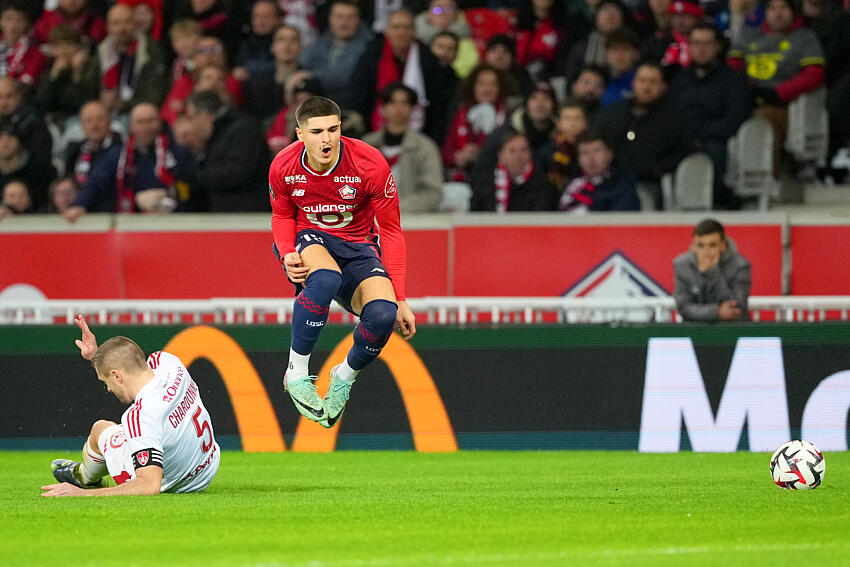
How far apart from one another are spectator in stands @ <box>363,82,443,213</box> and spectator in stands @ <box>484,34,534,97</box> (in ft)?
4.88

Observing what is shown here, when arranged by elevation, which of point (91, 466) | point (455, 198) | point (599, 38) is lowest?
point (91, 466)

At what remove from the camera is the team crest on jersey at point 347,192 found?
30.3ft

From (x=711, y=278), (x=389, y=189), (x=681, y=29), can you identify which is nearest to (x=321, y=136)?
(x=389, y=189)

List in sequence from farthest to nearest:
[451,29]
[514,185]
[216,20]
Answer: [216,20], [451,29], [514,185]

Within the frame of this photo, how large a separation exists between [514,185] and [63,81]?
19.8 feet

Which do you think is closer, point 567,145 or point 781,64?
point 567,145

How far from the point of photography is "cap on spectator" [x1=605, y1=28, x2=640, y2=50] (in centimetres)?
1515

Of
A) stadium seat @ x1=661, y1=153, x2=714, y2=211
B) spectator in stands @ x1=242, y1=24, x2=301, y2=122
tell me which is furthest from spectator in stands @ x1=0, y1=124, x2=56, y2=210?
stadium seat @ x1=661, y1=153, x2=714, y2=211

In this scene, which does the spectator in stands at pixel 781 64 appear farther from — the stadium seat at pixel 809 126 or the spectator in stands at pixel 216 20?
the spectator in stands at pixel 216 20

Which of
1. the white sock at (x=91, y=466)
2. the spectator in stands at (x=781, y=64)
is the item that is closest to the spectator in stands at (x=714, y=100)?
the spectator in stands at (x=781, y=64)

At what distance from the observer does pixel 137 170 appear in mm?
A: 15398

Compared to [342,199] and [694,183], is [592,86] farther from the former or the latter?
[342,199]

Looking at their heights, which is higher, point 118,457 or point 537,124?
point 537,124

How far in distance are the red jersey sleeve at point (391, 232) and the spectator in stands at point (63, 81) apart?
868 cm
